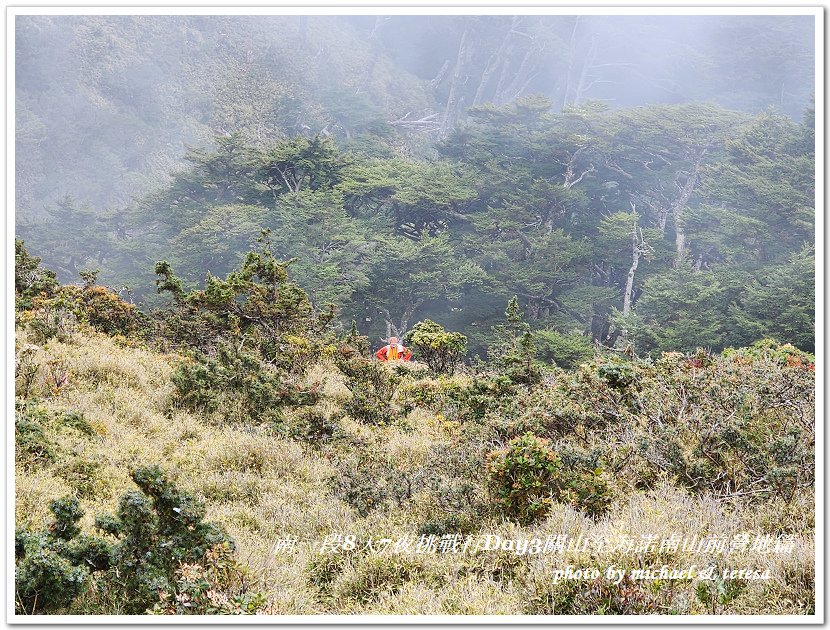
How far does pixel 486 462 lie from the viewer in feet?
15.2

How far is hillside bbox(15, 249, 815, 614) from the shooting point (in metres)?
3.06

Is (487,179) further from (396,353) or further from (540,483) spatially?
(540,483)

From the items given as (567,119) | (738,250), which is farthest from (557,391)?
(567,119)

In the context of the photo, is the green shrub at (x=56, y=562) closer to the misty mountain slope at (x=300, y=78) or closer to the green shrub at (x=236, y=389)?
the green shrub at (x=236, y=389)

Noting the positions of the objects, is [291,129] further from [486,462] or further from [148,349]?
[486,462]

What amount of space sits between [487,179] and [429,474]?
26.4 meters

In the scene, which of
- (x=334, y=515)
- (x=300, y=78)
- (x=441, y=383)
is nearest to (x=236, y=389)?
(x=441, y=383)

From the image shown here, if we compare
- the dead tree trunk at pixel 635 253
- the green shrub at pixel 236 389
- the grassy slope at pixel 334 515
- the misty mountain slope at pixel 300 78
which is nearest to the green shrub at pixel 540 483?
the grassy slope at pixel 334 515

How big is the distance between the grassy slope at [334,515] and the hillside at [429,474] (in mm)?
16

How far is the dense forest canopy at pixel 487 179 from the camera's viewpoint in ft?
76.1

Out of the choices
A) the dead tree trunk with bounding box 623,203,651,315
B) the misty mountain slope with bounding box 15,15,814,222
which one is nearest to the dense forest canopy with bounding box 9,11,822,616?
the dead tree trunk with bounding box 623,203,651,315

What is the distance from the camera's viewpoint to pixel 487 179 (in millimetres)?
29781

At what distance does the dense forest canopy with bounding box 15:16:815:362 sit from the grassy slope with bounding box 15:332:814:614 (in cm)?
975

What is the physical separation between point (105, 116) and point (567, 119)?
34388 millimetres
